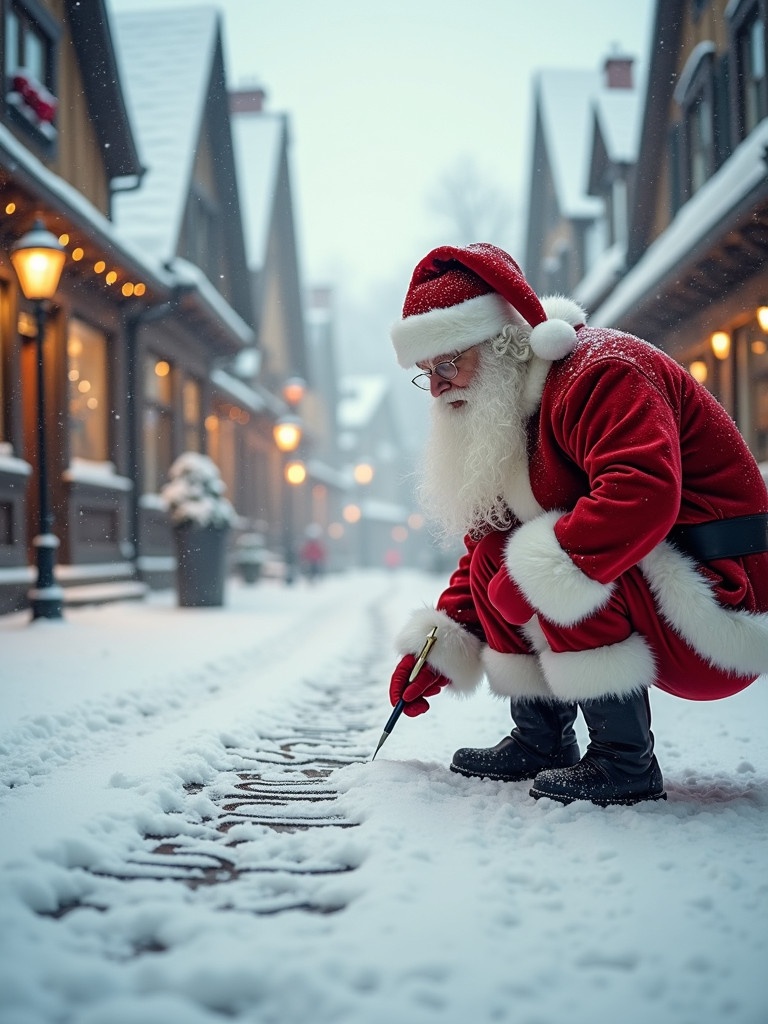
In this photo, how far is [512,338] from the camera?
2643 mm

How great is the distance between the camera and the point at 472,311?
8.61 feet

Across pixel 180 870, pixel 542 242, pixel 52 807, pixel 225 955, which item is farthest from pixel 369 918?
pixel 542 242

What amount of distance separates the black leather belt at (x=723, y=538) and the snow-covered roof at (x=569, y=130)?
586 inches

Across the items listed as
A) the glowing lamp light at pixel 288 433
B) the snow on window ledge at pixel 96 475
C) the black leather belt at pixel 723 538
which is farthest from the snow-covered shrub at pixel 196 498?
the black leather belt at pixel 723 538

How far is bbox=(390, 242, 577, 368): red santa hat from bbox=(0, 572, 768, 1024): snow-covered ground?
48.4 inches

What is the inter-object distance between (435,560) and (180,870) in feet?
67.4

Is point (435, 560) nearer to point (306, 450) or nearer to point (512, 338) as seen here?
point (306, 450)

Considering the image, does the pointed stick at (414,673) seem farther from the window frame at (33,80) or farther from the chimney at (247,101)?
the chimney at (247,101)

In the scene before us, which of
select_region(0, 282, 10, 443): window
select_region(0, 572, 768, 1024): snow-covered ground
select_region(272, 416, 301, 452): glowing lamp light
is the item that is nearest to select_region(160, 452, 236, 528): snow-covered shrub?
select_region(0, 282, 10, 443): window

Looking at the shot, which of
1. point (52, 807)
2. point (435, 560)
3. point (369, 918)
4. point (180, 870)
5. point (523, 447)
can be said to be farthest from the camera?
point (435, 560)

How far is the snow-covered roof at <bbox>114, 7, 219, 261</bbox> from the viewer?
11648 mm

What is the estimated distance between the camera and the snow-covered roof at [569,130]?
16891 millimetres

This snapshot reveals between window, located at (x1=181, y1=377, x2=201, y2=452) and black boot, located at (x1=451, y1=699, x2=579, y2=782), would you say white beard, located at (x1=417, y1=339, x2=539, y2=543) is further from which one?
window, located at (x1=181, y1=377, x2=201, y2=452)

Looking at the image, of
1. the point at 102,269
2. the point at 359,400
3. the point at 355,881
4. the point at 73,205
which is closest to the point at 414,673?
the point at 355,881
